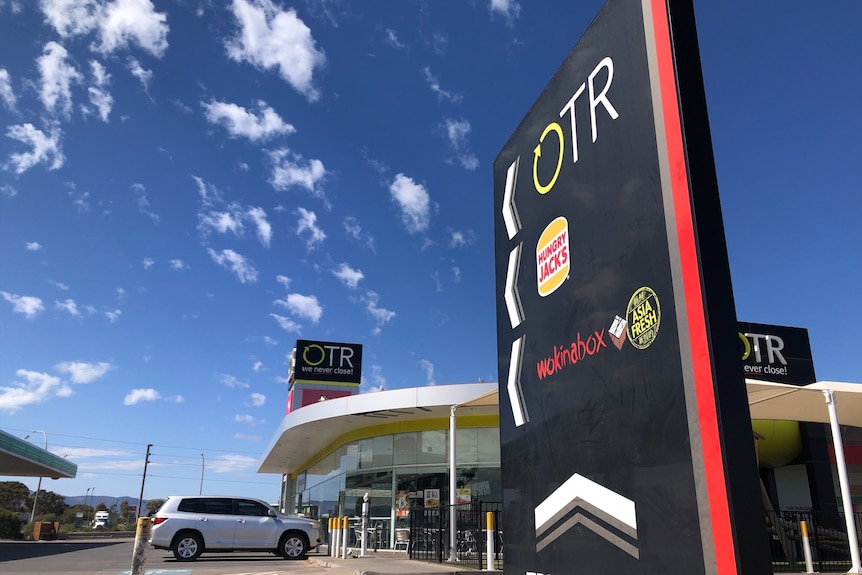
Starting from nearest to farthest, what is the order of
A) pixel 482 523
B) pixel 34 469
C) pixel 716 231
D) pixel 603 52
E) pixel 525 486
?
pixel 716 231 < pixel 603 52 < pixel 525 486 < pixel 482 523 < pixel 34 469

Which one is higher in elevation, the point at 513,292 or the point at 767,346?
the point at 767,346

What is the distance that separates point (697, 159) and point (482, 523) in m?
11.0

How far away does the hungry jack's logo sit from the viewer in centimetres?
433

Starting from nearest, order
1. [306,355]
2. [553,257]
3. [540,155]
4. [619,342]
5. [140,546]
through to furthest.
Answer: [619,342]
[553,257]
[540,155]
[140,546]
[306,355]

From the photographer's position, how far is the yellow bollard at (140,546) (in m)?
6.34

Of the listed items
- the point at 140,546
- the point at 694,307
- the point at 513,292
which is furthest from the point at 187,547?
the point at 694,307

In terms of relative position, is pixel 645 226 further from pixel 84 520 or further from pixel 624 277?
pixel 84 520

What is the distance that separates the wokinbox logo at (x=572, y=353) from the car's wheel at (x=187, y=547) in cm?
1380

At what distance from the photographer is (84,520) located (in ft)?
279

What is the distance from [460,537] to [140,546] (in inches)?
335

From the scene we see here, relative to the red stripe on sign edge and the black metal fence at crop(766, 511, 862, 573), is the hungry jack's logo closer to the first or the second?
the red stripe on sign edge

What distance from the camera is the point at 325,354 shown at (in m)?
37.3

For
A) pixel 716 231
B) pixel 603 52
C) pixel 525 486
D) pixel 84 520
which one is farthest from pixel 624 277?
pixel 84 520

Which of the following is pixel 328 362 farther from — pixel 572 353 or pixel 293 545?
pixel 572 353
